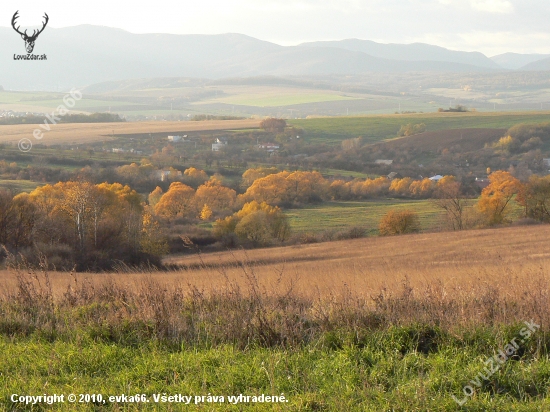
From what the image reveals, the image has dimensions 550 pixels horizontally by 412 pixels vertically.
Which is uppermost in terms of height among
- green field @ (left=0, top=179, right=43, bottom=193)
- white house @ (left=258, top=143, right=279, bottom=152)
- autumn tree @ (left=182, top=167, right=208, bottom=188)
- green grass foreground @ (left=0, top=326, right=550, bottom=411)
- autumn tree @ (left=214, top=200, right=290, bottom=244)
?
green grass foreground @ (left=0, top=326, right=550, bottom=411)

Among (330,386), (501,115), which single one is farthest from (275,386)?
(501,115)

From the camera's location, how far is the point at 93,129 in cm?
13688

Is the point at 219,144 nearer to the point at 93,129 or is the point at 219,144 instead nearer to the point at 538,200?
the point at 93,129

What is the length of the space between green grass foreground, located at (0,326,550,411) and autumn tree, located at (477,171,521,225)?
194ft

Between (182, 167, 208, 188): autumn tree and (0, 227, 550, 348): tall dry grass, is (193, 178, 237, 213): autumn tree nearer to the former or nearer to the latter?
(182, 167, 208, 188): autumn tree

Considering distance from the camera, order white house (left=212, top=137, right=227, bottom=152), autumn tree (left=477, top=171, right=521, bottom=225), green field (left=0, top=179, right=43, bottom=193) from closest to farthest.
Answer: autumn tree (left=477, top=171, right=521, bottom=225), green field (left=0, top=179, right=43, bottom=193), white house (left=212, top=137, right=227, bottom=152)

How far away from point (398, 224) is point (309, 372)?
2184 inches

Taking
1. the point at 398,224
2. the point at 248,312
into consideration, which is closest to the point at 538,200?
the point at 398,224

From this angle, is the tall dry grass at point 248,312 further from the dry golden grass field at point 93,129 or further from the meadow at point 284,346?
the dry golden grass field at point 93,129

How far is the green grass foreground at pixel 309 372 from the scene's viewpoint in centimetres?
492

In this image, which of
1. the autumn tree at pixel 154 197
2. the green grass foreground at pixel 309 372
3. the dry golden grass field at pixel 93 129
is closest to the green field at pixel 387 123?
the dry golden grass field at pixel 93 129

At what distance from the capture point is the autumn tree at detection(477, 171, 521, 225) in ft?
204

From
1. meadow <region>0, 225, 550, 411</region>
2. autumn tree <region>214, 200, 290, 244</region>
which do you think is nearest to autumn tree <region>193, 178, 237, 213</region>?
autumn tree <region>214, 200, 290, 244</region>

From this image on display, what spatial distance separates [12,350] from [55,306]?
4.88ft
